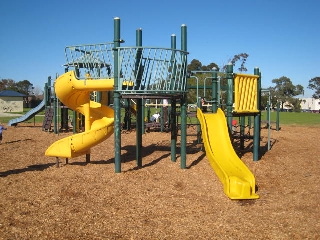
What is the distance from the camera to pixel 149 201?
6324mm

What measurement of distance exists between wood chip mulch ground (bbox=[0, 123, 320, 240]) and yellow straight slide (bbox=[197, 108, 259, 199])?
25 cm

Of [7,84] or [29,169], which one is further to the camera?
[7,84]

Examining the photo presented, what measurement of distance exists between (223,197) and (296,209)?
133 cm

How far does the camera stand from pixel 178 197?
664cm

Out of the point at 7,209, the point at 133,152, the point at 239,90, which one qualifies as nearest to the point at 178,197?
the point at 7,209

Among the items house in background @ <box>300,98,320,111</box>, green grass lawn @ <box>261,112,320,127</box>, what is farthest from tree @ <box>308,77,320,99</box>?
green grass lawn @ <box>261,112,320,127</box>

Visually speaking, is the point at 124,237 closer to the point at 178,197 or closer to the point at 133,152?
the point at 178,197

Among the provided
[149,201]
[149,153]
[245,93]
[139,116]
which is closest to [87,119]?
[139,116]

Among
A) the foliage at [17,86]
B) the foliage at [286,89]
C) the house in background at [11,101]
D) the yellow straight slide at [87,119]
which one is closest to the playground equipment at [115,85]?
the yellow straight slide at [87,119]

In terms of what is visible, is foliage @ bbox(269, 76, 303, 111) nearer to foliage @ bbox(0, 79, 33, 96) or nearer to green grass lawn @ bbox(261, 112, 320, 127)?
green grass lawn @ bbox(261, 112, 320, 127)

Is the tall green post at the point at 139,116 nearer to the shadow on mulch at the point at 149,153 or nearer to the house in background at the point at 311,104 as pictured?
the shadow on mulch at the point at 149,153

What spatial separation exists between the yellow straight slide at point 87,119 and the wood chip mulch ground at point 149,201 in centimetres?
49

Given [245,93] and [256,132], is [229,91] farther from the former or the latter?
[256,132]

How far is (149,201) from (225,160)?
8.90ft
